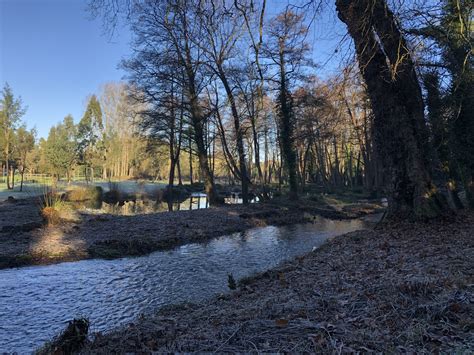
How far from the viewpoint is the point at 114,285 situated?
6.51 m

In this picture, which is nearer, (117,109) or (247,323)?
(247,323)

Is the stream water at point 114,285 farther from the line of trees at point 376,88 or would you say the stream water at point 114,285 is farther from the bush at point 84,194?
the bush at point 84,194

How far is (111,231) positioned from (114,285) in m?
4.82

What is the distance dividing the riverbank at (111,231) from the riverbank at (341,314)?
4956mm

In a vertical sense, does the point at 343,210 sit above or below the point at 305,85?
below

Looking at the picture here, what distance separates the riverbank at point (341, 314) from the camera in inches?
97.3

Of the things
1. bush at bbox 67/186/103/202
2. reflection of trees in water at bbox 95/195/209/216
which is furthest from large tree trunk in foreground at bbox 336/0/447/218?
bush at bbox 67/186/103/202

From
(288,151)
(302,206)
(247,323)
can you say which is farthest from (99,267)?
(288,151)

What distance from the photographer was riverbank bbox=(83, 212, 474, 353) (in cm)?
247

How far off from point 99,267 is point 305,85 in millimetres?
17499

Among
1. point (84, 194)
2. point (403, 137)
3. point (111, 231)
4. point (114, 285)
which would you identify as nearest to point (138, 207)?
point (84, 194)

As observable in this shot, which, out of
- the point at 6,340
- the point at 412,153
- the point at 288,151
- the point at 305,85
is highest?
the point at 305,85

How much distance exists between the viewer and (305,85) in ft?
70.2

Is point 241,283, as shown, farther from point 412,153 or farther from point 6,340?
point 412,153
